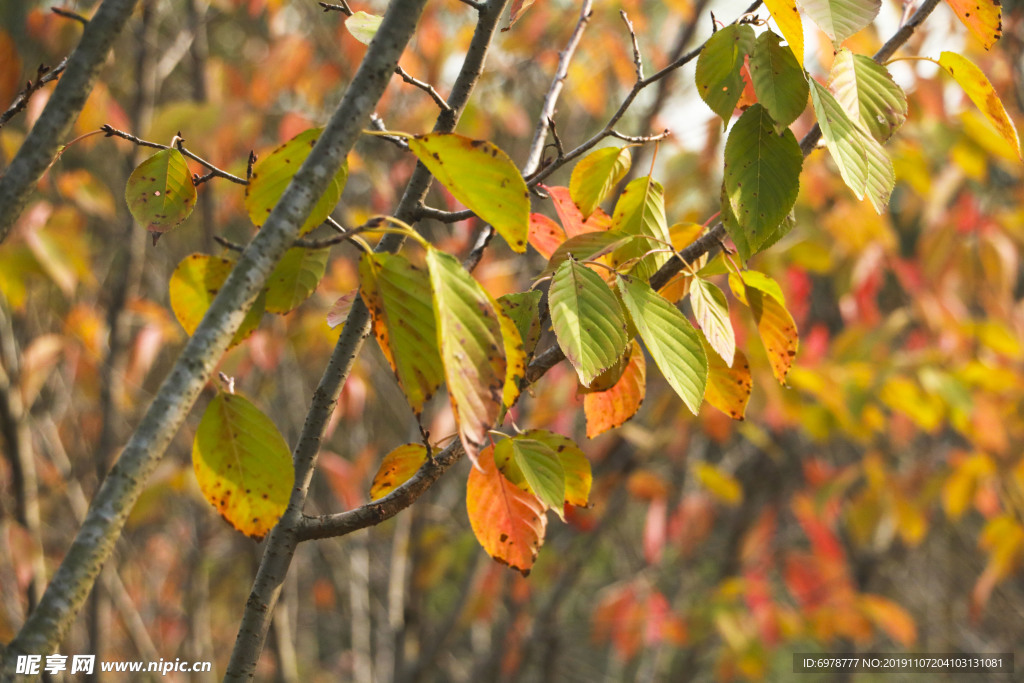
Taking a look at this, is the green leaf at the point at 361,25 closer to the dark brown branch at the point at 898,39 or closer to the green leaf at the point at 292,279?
the green leaf at the point at 292,279

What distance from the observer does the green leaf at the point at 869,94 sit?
0.43 meters

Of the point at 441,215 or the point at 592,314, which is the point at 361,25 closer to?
the point at 441,215

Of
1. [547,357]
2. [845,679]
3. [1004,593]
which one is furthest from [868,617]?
[547,357]

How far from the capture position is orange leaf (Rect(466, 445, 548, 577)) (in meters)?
0.45

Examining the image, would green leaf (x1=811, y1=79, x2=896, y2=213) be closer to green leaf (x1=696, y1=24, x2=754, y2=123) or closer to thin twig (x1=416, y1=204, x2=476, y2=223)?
green leaf (x1=696, y1=24, x2=754, y2=123)

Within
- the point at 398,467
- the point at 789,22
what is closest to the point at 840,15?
the point at 789,22

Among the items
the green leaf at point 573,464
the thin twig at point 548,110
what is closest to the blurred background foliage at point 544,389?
the thin twig at point 548,110

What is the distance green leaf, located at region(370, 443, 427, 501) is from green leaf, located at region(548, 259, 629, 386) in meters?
0.14

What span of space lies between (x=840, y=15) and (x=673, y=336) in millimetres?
205

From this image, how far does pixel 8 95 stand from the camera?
45.4 inches

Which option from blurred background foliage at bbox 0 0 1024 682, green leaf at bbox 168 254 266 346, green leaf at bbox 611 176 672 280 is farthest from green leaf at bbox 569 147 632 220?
blurred background foliage at bbox 0 0 1024 682

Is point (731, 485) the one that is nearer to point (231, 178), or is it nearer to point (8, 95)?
point (231, 178)

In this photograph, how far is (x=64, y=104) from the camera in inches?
14.8

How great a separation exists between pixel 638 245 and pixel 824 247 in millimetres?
1420
